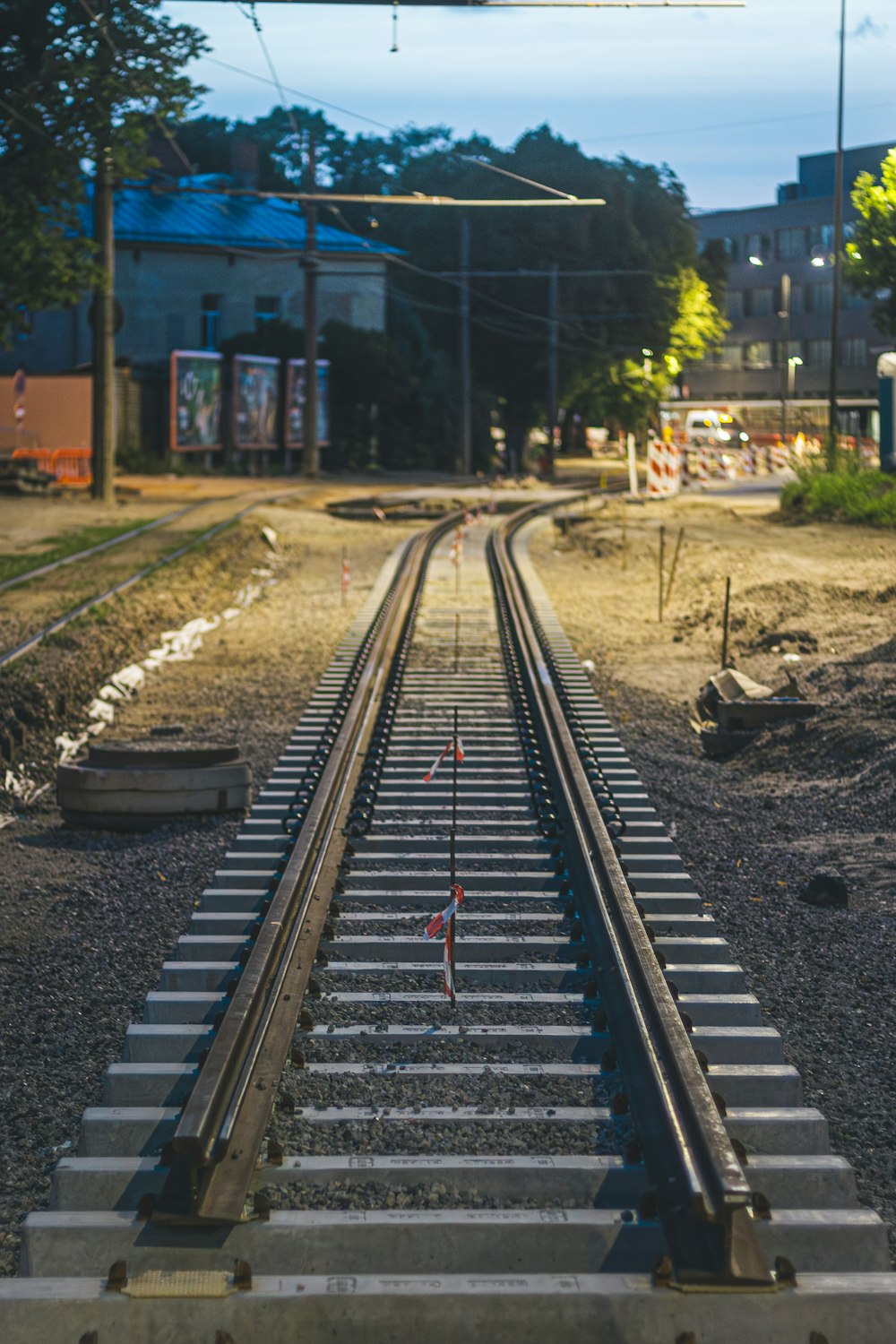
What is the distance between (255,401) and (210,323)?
9594 mm

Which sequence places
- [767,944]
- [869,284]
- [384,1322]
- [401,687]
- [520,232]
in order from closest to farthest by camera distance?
[384,1322] → [767,944] → [401,687] → [869,284] → [520,232]

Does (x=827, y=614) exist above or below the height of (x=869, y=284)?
below

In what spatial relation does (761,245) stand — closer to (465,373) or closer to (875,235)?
(465,373)

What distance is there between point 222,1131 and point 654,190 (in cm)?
6906

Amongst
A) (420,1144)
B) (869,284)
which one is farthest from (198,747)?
(869,284)

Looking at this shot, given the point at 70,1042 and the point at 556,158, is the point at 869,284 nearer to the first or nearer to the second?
the point at 70,1042

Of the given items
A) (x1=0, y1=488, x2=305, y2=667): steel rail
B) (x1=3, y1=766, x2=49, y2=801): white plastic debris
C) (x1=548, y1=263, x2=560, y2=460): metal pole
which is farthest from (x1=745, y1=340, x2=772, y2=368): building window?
(x1=3, y1=766, x2=49, y2=801): white plastic debris

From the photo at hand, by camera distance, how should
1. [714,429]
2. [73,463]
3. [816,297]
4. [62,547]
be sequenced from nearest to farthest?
[62,547] < [73,463] < [714,429] < [816,297]

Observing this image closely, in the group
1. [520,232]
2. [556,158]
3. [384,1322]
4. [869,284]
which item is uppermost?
[556,158]

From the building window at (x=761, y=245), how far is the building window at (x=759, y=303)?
2.04 metres

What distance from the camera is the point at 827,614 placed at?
64.8 ft

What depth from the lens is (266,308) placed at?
59.7 meters

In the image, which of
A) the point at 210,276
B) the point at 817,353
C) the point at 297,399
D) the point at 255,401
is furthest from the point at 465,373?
the point at 817,353

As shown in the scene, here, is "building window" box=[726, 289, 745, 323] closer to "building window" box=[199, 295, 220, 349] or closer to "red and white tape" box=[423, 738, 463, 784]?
"building window" box=[199, 295, 220, 349]
